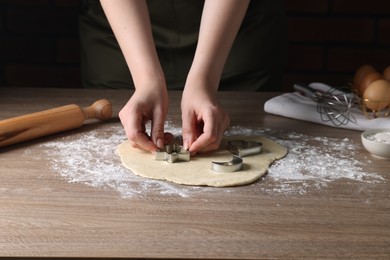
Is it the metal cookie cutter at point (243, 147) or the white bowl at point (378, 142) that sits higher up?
the white bowl at point (378, 142)

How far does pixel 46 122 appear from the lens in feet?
3.34

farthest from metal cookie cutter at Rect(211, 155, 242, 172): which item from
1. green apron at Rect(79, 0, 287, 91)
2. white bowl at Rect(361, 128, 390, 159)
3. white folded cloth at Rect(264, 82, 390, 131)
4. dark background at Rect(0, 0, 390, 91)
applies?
dark background at Rect(0, 0, 390, 91)

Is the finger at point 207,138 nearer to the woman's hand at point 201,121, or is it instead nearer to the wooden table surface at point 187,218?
the woman's hand at point 201,121

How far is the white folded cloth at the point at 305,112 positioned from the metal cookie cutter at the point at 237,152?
0.73ft

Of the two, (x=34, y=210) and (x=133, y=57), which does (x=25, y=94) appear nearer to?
(x=133, y=57)

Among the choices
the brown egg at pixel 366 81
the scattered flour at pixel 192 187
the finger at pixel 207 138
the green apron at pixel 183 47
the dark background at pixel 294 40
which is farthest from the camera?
the dark background at pixel 294 40

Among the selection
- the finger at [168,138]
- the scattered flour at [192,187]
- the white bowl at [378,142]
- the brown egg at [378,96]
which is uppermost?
the brown egg at [378,96]

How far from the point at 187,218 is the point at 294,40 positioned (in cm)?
148

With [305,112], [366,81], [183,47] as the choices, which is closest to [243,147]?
[305,112]

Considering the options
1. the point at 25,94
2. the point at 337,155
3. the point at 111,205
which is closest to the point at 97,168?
the point at 111,205

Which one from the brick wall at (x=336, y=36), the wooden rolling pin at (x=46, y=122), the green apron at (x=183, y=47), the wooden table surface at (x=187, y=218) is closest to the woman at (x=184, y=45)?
the green apron at (x=183, y=47)

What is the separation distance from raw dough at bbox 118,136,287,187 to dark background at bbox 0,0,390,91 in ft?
3.80

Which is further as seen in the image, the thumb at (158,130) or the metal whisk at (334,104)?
the metal whisk at (334,104)

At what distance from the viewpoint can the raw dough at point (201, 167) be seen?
0.82 m
